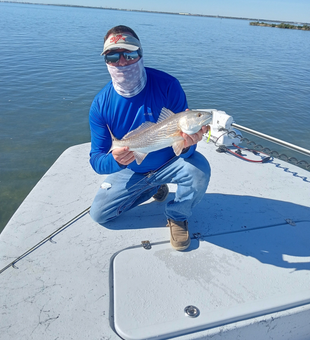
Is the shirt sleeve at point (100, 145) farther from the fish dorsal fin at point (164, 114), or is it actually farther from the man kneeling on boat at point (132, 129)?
the fish dorsal fin at point (164, 114)

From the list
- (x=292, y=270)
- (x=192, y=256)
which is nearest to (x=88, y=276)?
(x=192, y=256)

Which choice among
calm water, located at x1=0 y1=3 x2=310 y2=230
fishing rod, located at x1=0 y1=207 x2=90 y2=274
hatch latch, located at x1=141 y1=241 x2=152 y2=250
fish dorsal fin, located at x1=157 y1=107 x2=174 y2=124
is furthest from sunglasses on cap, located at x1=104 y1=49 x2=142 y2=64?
calm water, located at x1=0 y1=3 x2=310 y2=230

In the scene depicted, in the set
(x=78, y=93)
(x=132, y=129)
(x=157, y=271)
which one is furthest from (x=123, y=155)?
(x=78, y=93)

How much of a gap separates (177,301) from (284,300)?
0.96 m

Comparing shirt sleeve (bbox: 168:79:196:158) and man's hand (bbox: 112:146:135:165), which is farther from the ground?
shirt sleeve (bbox: 168:79:196:158)

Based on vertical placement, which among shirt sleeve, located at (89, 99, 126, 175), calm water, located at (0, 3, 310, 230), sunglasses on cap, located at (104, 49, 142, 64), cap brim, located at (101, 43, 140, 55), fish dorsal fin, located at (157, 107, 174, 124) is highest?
cap brim, located at (101, 43, 140, 55)

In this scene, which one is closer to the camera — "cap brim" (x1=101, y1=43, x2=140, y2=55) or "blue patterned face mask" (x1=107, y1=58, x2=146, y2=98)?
"cap brim" (x1=101, y1=43, x2=140, y2=55)

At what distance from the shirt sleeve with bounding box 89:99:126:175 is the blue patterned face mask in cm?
36

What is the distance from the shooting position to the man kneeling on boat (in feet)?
8.97

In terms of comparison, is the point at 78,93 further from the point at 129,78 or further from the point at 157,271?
the point at 157,271

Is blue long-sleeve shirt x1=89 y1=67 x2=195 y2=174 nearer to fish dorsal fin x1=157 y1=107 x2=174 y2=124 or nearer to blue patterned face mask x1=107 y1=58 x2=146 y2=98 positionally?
blue patterned face mask x1=107 y1=58 x2=146 y2=98

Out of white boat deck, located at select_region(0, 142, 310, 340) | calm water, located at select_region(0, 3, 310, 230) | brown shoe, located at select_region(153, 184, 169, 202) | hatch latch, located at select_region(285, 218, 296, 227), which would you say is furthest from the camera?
calm water, located at select_region(0, 3, 310, 230)

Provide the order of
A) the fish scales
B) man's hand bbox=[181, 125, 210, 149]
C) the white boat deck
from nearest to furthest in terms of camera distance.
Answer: the white boat deck, the fish scales, man's hand bbox=[181, 125, 210, 149]

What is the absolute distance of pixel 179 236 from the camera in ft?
9.31
